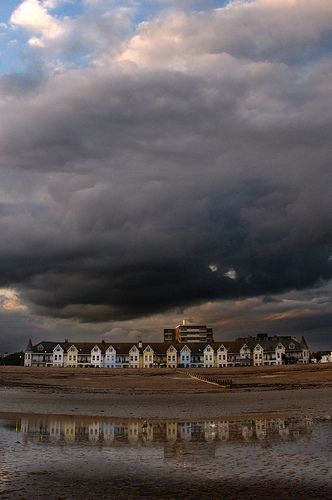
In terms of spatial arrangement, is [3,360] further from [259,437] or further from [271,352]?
[259,437]

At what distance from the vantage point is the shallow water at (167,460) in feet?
47.5

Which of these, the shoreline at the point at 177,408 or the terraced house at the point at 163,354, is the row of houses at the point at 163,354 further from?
the shoreline at the point at 177,408

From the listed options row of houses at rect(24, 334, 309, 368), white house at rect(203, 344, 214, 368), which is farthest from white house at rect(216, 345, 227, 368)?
white house at rect(203, 344, 214, 368)

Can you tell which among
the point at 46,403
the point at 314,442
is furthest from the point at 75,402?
the point at 314,442

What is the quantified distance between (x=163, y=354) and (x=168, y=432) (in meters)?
158

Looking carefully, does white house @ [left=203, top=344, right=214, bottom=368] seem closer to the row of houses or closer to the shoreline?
the row of houses

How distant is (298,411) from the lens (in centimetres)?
3756

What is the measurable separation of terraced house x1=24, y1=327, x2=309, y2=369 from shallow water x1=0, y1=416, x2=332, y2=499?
153778 millimetres

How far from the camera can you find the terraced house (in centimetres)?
18100

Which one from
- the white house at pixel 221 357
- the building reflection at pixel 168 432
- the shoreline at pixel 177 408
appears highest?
the building reflection at pixel 168 432

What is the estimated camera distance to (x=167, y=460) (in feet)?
63.3

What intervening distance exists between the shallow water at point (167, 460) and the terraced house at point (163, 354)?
15378 cm

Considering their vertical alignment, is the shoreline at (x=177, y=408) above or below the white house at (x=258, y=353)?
above

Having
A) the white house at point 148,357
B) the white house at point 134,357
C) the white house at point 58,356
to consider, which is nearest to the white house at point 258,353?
the white house at point 148,357
